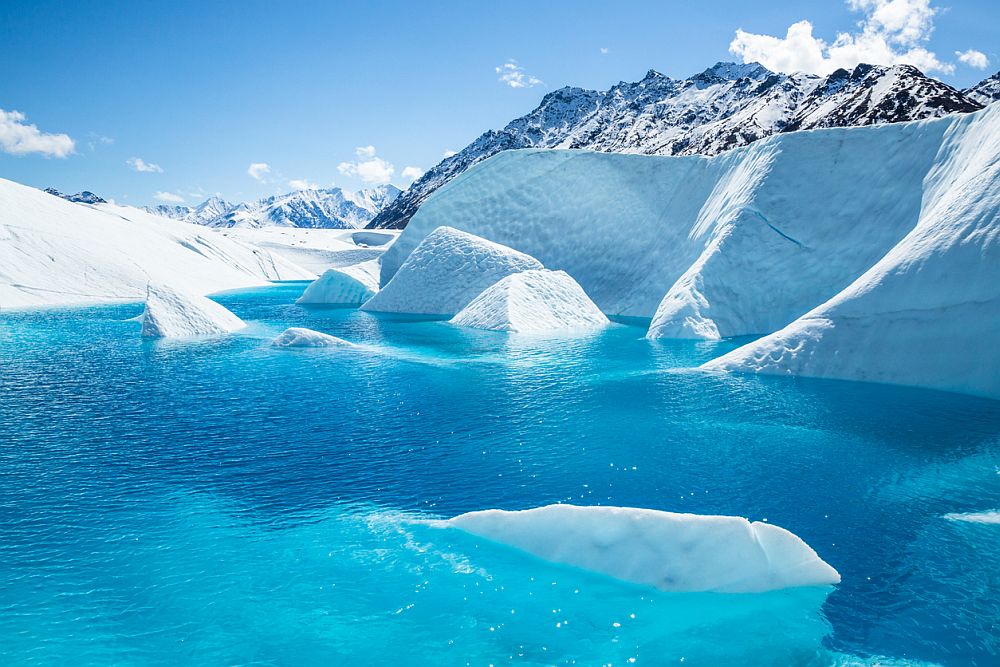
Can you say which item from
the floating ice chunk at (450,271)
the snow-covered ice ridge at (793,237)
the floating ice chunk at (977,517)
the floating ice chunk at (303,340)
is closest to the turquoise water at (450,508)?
the floating ice chunk at (977,517)

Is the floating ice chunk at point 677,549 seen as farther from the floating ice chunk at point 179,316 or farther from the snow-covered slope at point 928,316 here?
the floating ice chunk at point 179,316

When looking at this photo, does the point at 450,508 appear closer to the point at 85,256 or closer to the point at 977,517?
the point at 977,517

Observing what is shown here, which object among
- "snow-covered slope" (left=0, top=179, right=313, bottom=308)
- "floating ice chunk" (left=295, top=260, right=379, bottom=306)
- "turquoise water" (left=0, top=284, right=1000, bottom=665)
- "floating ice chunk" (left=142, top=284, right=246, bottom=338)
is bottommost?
"turquoise water" (left=0, top=284, right=1000, bottom=665)

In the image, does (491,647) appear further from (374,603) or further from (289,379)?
(289,379)

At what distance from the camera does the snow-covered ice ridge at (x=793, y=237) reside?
1480 cm

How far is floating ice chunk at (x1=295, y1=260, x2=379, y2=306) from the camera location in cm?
4100

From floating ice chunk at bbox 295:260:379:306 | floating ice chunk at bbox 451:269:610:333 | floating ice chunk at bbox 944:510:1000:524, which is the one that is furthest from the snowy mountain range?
floating ice chunk at bbox 944:510:1000:524

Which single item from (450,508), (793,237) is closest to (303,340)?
(450,508)

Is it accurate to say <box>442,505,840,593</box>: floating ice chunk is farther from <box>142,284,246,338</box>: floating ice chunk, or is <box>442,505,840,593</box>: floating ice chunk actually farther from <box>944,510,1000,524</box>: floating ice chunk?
<box>142,284,246,338</box>: floating ice chunk

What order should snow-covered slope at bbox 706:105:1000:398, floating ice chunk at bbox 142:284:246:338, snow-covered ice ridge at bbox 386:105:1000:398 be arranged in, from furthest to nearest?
floating ice chunk at bbox 142:284:246:338, snow-covered ice ridge at bbox 386:105:1000:398, snow-covered slope at bbox 706:105:1000:398

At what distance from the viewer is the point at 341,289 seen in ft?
135

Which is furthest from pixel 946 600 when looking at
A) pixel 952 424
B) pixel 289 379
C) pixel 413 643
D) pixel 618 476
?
pixel 289 379

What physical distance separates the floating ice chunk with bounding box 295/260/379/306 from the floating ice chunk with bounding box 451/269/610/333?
13557 mm

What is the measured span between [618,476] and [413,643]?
4744mm
